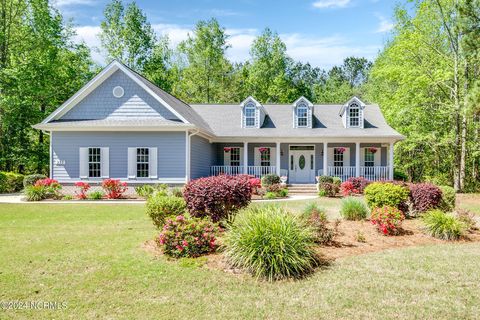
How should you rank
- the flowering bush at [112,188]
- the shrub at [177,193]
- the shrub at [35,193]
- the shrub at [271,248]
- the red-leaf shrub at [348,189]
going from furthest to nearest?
the red-leaf shrub at [348,189] < the flowering bush at [112,188] < the shrub at [35,193] < the shrub at [177,193] < the shrub at [271,248]

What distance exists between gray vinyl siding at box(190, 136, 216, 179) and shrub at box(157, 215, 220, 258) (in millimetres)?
11837

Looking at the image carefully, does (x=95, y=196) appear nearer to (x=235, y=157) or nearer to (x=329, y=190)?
(x=235, y=157)

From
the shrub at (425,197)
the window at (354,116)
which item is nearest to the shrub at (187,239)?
the shrub at (425,197)

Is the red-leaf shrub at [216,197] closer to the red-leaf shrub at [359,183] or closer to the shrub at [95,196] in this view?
the shrub at [95,196]

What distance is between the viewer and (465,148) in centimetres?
2261

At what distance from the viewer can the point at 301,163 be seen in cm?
2316

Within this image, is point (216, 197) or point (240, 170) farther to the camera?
point (240, 170)

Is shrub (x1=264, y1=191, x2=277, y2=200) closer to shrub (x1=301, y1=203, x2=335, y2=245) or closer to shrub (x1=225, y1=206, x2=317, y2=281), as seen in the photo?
shrub (x1=301, y1=203, x2=335, y2=245)

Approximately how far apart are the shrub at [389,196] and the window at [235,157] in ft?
43.9

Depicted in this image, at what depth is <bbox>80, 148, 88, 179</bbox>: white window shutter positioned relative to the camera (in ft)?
59.7

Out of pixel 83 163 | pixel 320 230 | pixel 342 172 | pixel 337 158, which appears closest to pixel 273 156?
pixel 337 158

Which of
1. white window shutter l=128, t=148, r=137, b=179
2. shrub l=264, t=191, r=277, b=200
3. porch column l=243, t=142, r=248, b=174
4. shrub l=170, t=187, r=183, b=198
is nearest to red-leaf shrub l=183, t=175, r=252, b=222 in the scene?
shrub l=170, t=187, r=183, b=198

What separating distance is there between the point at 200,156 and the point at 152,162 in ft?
10.2

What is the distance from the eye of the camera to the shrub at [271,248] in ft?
18.2
